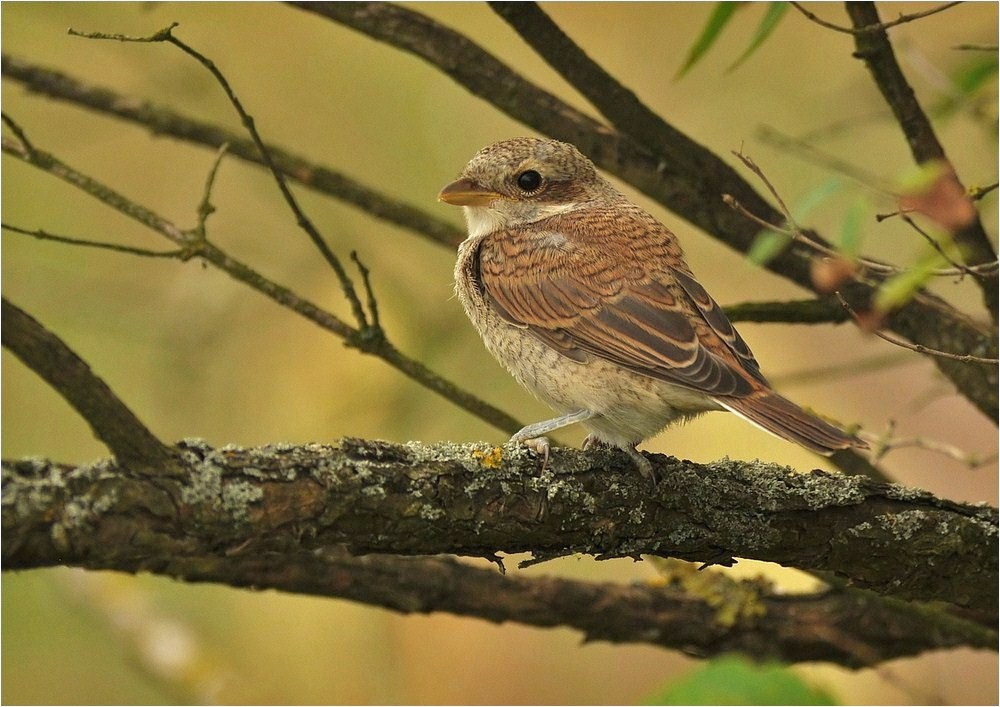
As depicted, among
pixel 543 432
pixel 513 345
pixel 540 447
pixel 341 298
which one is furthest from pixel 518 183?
pixel 341 298

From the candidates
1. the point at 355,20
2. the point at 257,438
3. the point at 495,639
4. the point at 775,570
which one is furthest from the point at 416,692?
the point at 355,20

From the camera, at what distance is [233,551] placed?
2307mm

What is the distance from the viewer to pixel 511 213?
4039 mm

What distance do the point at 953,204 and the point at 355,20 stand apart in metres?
2.31

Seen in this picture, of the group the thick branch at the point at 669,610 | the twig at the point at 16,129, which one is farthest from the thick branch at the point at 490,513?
the twig at the point at 16,129

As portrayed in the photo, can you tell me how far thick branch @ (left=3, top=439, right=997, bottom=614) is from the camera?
6.92 ft

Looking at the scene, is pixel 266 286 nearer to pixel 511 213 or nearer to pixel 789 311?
pixel 511 213

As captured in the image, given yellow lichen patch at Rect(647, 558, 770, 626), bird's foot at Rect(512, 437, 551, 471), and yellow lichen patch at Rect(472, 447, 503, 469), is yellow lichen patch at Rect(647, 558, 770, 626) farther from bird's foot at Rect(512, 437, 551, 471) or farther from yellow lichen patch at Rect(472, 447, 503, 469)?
yellow lichen patch at Rect(472, 447, 503, 469)

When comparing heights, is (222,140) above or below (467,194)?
above

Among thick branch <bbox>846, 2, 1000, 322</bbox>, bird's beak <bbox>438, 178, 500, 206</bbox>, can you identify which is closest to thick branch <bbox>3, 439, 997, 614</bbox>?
thick branch <bbox>846, 2, 1000, 322</bbox>

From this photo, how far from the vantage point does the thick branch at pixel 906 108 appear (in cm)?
354

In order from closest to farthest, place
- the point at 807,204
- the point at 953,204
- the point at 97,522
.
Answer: the point at 953,204 → the point at 97,522 → the point at 807,204

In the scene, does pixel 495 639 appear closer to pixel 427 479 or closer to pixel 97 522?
pixel 427 479

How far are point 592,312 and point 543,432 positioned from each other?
1.48ft
